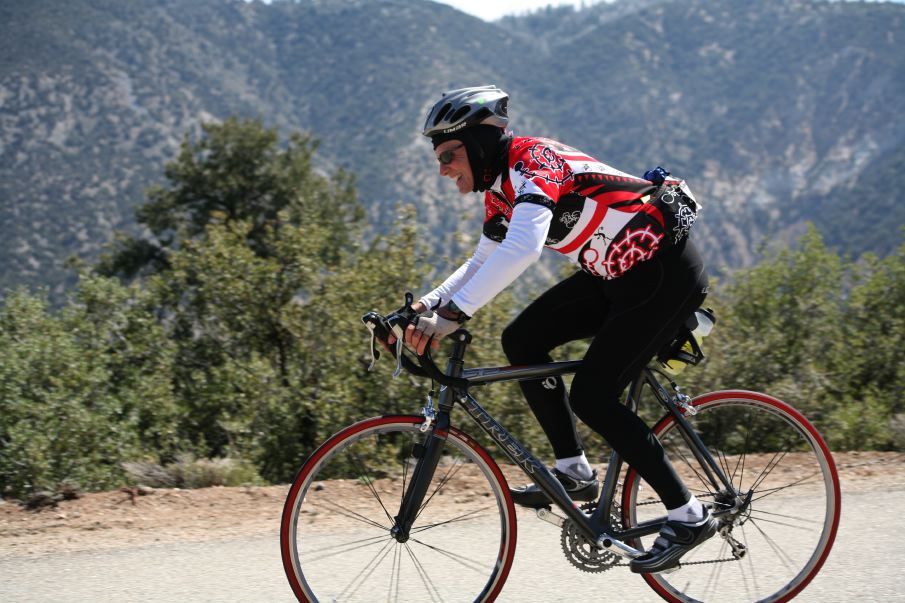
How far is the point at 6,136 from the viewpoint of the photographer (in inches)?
3250

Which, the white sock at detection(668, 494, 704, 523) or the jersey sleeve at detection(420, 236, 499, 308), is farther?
the jersey sleeve at detection(420, 236, 499, 308)

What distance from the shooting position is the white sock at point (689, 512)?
342 cm

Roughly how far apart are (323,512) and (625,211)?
6.21ft

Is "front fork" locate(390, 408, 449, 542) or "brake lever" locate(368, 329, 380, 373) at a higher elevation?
"brake lever" locate(368, 329, 380, 373)

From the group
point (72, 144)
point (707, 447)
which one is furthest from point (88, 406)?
point (72, 144)

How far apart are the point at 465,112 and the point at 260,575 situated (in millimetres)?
2388

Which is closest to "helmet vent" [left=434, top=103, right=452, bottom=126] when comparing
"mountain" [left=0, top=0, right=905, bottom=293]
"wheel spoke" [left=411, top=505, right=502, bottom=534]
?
"wheel spoke" [left=411, top=505, right=502, bottom=534]

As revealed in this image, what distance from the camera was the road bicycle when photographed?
11.0 feet

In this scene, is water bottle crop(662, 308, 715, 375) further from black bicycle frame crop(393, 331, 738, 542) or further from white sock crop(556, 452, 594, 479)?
white sock crop(556, 452, 594, 479)

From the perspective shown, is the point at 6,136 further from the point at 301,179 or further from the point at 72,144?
the point at 301,179

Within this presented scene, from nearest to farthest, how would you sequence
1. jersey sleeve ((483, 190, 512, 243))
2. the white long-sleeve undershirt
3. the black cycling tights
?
the white long-sleeve undershirt → the black cycling tights → jersey sleeve ((483, 190, 512, 243))

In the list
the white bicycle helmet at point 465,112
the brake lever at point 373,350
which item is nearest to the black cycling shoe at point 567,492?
the brake lever at point 373,350

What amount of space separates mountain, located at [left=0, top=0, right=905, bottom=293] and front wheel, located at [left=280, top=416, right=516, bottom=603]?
5968cm

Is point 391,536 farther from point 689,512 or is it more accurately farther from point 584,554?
point 689,512
